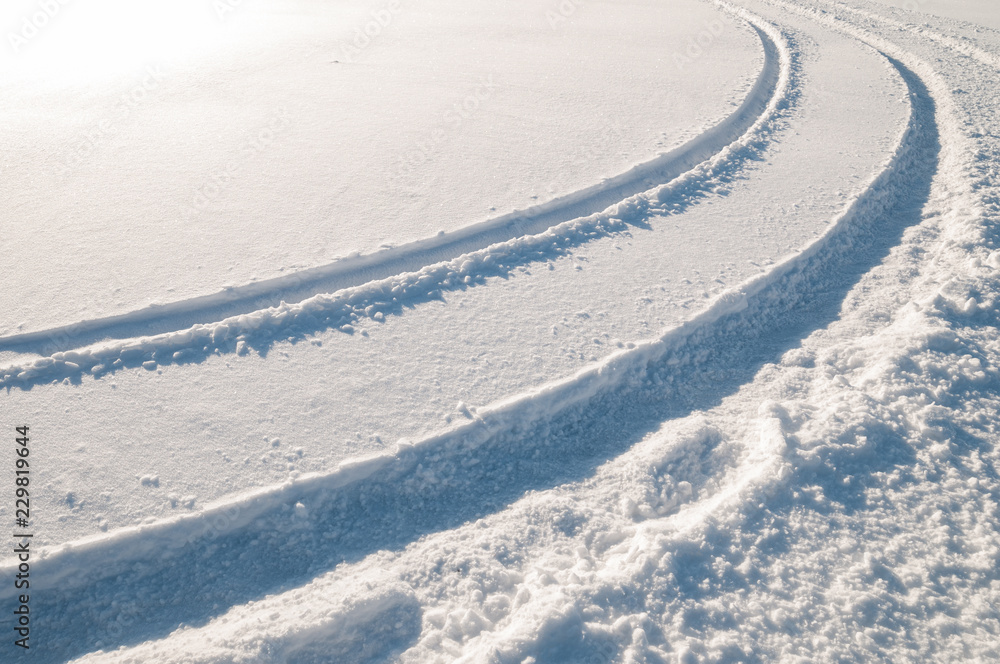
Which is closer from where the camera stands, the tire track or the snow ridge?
the snow ridge

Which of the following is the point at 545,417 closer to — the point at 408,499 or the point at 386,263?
the point at 408,499

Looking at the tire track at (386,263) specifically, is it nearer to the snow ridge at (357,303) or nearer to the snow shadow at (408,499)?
the snow ridge at (357,303)

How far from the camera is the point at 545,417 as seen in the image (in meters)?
2.87

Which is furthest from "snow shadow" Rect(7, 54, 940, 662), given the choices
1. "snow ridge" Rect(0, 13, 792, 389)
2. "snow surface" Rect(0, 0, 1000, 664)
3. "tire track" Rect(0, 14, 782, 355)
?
"tire track" Rect(0, 14, 782, 355)

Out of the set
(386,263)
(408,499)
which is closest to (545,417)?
(408,499)

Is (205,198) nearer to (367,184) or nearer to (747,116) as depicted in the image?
(367,184)

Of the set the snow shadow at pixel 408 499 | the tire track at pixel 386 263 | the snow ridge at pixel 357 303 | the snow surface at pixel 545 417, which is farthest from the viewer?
the tire track at pixel 386 263

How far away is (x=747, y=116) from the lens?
5.39 metres

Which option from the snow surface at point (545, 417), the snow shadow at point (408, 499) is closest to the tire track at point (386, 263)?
the snow surface at point (545, 417)

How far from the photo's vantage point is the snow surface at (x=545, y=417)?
212 cm

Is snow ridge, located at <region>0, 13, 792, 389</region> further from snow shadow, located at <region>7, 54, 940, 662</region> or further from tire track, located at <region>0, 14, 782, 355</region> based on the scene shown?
snow shadow, located at <region>7, 54, 940, 662</region>

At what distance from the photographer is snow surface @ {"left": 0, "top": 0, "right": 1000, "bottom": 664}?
83.6 inches

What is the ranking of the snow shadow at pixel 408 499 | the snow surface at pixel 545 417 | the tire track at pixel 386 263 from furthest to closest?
1. the tire track at pixel 386 263
2. the snow shadow at pixel 408 499
3. the snow surface at pixel 545 417

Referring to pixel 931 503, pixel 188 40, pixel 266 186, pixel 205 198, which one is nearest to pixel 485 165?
pixel 266 186
